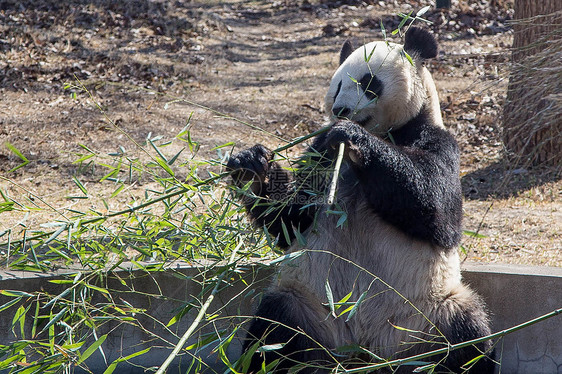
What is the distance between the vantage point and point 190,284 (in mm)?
4129

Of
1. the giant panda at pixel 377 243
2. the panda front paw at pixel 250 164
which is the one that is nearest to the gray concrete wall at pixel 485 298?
the giant panda at pixel 377 243

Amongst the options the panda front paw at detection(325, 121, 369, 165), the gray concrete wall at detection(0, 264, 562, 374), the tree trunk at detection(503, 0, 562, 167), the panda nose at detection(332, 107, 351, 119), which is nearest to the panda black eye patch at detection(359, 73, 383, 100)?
the panda nose at detection(332, 107, 351, 119)

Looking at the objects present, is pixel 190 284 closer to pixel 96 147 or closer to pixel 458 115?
pixel 96 147

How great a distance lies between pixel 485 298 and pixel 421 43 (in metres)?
1.72

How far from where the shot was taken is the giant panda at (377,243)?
11.0 feet

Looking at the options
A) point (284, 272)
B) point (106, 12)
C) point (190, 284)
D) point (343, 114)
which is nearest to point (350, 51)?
point (343, 114)

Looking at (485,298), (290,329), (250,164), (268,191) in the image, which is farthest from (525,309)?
(250,164)

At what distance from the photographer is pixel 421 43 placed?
13.6 ft

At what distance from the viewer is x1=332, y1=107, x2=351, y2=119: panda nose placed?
12.4 feet

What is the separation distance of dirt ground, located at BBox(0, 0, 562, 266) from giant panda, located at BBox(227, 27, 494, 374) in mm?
684

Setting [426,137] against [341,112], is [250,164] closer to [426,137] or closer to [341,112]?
[341,112]

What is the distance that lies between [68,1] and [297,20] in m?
4.79

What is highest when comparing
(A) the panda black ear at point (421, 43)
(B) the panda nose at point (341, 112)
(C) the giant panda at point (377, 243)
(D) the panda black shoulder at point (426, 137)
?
(A) the panda black ear at point (421, 43)

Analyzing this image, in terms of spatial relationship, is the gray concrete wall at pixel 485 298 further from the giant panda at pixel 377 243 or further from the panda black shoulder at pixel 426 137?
the panda black shoulder at pixel 426 137
